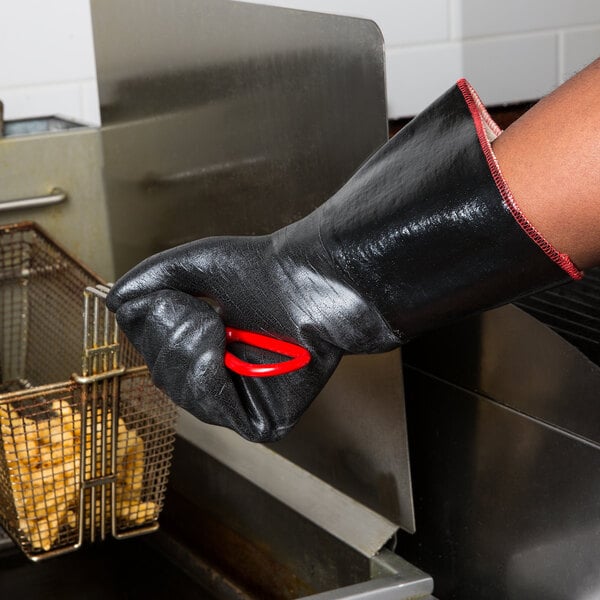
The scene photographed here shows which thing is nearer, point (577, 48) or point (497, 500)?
point (497, 500)

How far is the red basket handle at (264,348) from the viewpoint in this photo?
2.40 feet

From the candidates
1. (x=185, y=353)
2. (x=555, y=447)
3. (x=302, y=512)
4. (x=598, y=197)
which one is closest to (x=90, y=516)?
(x=302, y=512)

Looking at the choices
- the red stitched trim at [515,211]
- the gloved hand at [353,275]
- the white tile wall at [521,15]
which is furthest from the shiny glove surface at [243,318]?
the white tile wall at [521,15]

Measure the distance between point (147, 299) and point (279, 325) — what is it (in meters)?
0.10

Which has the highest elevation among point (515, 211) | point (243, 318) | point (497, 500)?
point (515, 211)

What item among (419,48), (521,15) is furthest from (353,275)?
(521,15)

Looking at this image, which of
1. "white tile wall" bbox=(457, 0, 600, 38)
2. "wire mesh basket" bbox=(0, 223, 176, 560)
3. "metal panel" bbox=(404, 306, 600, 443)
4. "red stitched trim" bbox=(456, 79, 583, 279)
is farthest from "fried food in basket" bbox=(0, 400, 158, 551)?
"white tile wall" bbox=(457, 0, 600, 38)

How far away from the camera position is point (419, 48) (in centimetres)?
185

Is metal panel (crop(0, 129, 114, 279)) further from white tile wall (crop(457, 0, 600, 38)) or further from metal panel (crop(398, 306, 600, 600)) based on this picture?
white tile wall (crop(457, 0, 600, 38))

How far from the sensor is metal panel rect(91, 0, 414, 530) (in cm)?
87

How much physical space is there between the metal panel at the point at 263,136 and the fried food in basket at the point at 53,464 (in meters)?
0.22

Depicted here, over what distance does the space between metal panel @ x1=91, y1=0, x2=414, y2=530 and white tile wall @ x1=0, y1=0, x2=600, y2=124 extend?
28 centimetres

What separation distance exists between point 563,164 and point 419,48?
4.25ft

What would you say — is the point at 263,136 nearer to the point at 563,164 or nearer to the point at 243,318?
the point at 243,318
